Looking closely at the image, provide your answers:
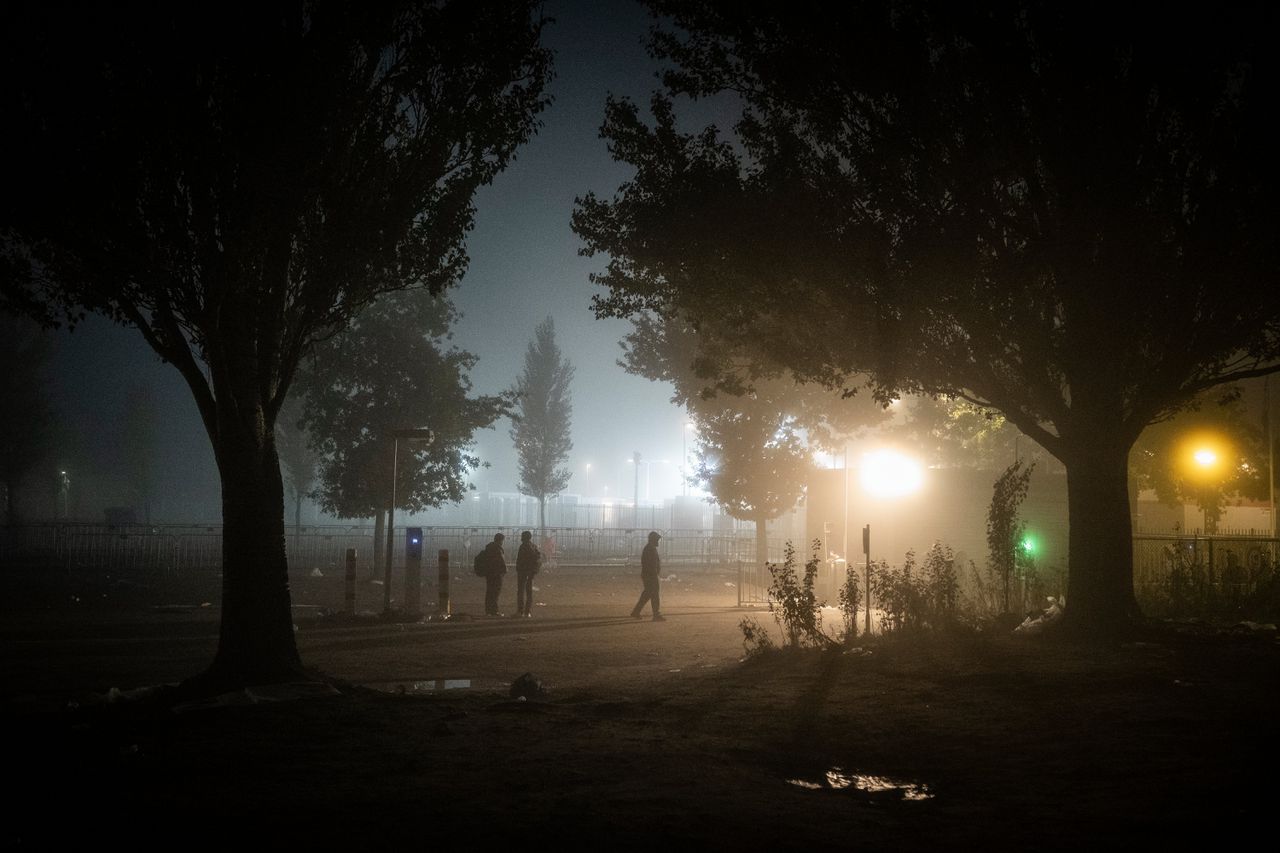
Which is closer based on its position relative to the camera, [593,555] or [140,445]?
[593,555]

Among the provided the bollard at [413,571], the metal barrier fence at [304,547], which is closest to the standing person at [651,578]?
the bollard at [413,571]

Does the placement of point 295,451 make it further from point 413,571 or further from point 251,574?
point 251,574

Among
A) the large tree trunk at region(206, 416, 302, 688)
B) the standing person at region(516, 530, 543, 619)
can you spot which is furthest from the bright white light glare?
the large tree trunk at region(206, 416, 302, 688)

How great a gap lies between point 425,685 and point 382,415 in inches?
778

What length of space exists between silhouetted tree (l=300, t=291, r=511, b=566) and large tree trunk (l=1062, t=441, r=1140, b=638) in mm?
21708

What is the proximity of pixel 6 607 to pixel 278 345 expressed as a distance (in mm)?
13857

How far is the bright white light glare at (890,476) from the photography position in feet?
105

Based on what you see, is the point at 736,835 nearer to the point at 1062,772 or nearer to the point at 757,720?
the point at 1062,772

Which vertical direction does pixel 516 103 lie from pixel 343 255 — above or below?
above

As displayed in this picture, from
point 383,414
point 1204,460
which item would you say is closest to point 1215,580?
point 1204,460

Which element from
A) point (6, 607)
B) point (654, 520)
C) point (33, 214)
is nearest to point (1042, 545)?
point (33, 214)

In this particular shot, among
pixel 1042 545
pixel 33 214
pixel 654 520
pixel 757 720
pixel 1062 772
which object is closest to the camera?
pixel 1062 772

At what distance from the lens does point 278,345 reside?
10.6m

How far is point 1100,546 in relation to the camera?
1197cm
